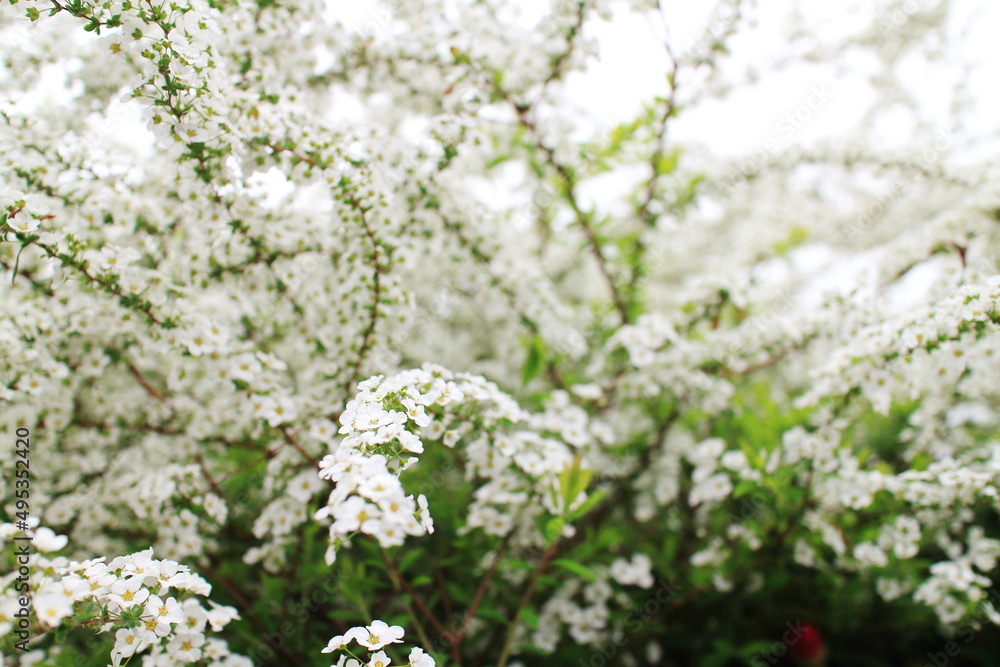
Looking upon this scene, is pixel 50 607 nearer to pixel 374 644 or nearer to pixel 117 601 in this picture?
pixel 117 601

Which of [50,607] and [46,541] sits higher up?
[46,541]

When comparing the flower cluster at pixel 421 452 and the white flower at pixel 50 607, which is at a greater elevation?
the flower cluster at pixel 421 452

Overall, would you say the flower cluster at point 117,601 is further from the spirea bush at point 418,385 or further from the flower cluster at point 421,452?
the flower cluster at point 421,452

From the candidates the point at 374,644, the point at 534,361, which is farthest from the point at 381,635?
the point at 534,361

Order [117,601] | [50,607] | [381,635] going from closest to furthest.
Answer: [50,607] < [117,601] < [381,635]

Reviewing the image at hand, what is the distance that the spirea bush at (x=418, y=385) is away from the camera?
82.4 inches

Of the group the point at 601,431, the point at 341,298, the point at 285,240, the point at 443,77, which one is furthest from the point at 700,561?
the point at 443,77

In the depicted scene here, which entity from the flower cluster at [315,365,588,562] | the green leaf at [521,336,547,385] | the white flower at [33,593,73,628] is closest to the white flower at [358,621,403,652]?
the flower cluster at [315,365,588,562]

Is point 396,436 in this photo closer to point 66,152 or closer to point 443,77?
point 66,152

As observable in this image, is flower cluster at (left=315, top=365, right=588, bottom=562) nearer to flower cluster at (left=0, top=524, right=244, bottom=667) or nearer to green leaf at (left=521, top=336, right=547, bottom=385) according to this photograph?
green leaf at (left=521, top=336, right=547, bottom=385)

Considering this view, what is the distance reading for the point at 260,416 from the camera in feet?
7.72

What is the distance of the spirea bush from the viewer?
6.87 ft

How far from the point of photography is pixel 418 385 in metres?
2.07

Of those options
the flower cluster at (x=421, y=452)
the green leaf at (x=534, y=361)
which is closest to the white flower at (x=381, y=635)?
the flower cluster at (x=421, y=452)
